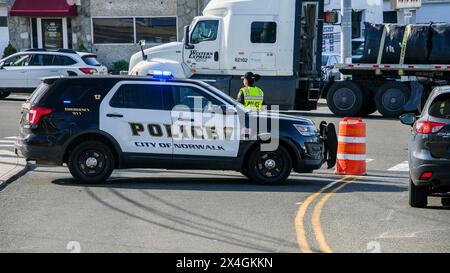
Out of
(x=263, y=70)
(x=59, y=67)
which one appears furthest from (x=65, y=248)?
(x=59, y=67)

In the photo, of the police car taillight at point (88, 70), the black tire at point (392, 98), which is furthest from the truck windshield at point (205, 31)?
the black tire at point (392, 98)

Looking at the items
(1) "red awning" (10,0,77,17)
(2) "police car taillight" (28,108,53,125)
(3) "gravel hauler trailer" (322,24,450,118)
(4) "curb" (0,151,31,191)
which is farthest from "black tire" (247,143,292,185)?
(1) "red awning" (10,0,77,17)

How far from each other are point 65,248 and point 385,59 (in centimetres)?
1678

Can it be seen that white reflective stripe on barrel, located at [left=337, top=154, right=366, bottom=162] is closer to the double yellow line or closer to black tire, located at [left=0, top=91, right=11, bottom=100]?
the double yellow line

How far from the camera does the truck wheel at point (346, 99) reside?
24.0 m

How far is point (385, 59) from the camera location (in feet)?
76.7

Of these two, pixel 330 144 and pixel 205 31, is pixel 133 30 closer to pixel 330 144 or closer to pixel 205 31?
pixel 205 31

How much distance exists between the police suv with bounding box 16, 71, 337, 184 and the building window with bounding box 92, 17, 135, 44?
2428 centimetres

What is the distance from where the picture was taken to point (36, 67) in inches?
1072

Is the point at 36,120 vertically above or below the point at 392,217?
above

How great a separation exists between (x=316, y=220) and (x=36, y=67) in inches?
759

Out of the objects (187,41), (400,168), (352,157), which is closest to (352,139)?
(352,157)

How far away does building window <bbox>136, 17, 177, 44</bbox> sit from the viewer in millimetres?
36125
